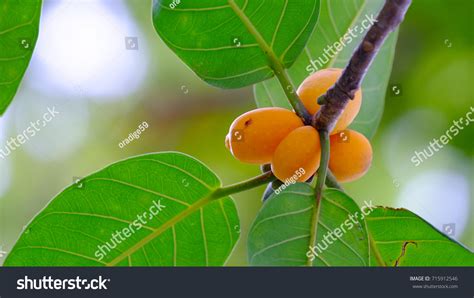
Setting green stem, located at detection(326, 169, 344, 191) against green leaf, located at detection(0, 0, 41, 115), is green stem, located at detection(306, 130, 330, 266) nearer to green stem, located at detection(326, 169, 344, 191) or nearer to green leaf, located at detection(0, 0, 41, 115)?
green stem, located at detection(326, 169, 344, 191)

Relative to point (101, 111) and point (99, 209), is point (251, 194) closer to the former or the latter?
point (101, 111)

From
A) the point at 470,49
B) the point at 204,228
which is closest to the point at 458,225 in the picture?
the point at 470,49

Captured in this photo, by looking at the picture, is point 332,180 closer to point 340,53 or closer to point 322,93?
point 322,93

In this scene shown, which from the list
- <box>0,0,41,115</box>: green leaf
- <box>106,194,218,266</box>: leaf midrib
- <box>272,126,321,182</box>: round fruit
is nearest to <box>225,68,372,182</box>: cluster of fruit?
<box>272,126,321,182</box>: round fruit

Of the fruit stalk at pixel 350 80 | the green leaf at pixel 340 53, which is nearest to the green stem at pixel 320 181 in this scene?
the fruit stalk at pixel 350 80

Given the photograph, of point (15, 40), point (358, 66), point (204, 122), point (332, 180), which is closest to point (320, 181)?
point (332, 180)
